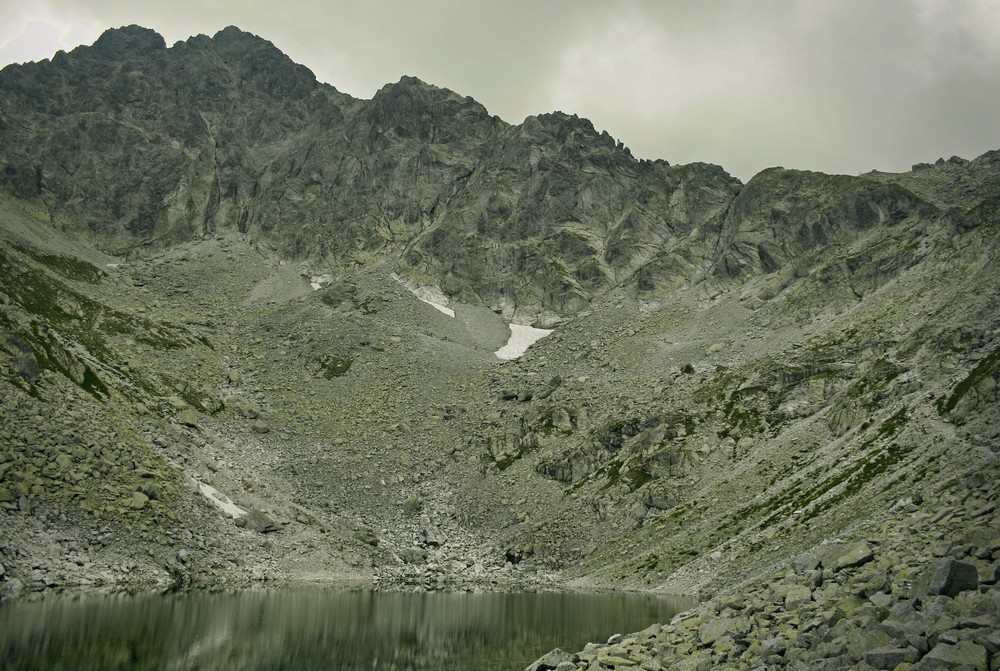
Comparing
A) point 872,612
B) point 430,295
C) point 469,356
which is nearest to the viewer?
point 872,612

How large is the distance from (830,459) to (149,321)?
306 feet

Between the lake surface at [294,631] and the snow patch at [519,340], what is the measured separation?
78.8 meters

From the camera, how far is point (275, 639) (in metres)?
31.2

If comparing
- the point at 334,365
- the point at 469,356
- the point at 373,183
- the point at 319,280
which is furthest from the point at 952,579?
the point at 373,183

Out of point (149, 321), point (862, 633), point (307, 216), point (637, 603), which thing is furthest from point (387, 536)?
point (307, 216)

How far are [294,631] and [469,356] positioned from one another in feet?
281

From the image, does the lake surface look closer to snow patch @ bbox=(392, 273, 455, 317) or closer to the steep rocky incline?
snow patch @ bbox=(392, 273, 455, 317)

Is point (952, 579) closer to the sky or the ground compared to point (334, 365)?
closer to the ground

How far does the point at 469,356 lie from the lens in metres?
118

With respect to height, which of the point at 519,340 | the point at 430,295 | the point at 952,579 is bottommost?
the point at 952,579

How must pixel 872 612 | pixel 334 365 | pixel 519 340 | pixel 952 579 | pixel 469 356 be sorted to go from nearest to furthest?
pixel 952 579, pixel 872 612, pixel 334 365, pixel 469 356, pixel 519 340

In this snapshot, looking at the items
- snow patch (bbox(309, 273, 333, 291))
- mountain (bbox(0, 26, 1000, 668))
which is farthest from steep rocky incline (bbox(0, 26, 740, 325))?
snow patch (bbox(309, 273, 333, 291))

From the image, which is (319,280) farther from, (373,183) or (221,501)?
(221,501)

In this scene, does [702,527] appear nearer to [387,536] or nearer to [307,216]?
[387,536]
